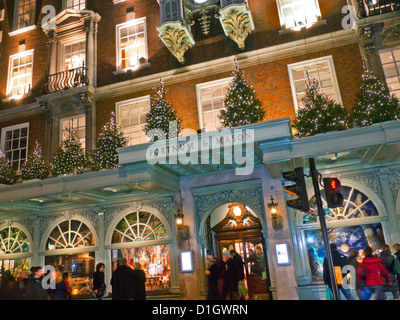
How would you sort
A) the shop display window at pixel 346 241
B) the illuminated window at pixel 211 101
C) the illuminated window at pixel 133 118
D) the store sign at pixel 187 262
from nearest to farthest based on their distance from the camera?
the shop display window at pixel 346 241, the store sign at pixel 187 262, the illuminated window at pixel 211 101, the illuminated window at pixel 133 118

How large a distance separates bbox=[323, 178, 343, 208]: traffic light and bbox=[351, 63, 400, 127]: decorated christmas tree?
4355mm

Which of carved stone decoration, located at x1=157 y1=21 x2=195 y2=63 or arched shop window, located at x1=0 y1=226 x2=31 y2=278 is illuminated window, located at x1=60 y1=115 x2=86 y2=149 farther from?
carved stone decoration, located at x1=157 y1=21 x2=195 y2=63

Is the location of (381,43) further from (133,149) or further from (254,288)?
(254,288)

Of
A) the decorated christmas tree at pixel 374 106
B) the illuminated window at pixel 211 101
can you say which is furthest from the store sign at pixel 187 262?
the decorated christmas tree at pixel 374 106

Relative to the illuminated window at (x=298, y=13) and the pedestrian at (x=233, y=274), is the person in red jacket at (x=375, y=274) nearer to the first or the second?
the pedestrian at (x=233, y=274)

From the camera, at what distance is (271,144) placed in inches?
337

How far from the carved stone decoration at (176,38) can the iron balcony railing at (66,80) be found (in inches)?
150

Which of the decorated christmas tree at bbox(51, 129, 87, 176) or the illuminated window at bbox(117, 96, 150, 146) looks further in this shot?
the illuminated window at bbox(117, 96, 150, 146)

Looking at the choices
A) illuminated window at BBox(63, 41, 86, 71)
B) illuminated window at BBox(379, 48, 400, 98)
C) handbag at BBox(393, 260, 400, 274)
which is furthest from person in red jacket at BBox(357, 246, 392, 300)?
illuminated window at BBox(63, 41, 86, 71)

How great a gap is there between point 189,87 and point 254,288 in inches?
321

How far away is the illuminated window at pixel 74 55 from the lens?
14.8 meters

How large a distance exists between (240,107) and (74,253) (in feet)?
27.2

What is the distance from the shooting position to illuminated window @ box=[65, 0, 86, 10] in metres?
15.6

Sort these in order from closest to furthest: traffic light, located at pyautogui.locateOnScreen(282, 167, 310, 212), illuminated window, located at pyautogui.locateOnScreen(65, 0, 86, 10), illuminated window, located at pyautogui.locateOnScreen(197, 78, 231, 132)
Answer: traffic light, located at pyautogui.locateOnScreen(282, 167, 310, 212) < illuminated window, located at pyautogui.locateOnScreen(197, 78, 231, 132) < illuminated window, located at pyautogui.locateOnScreen(65, 0, 86, 10)
